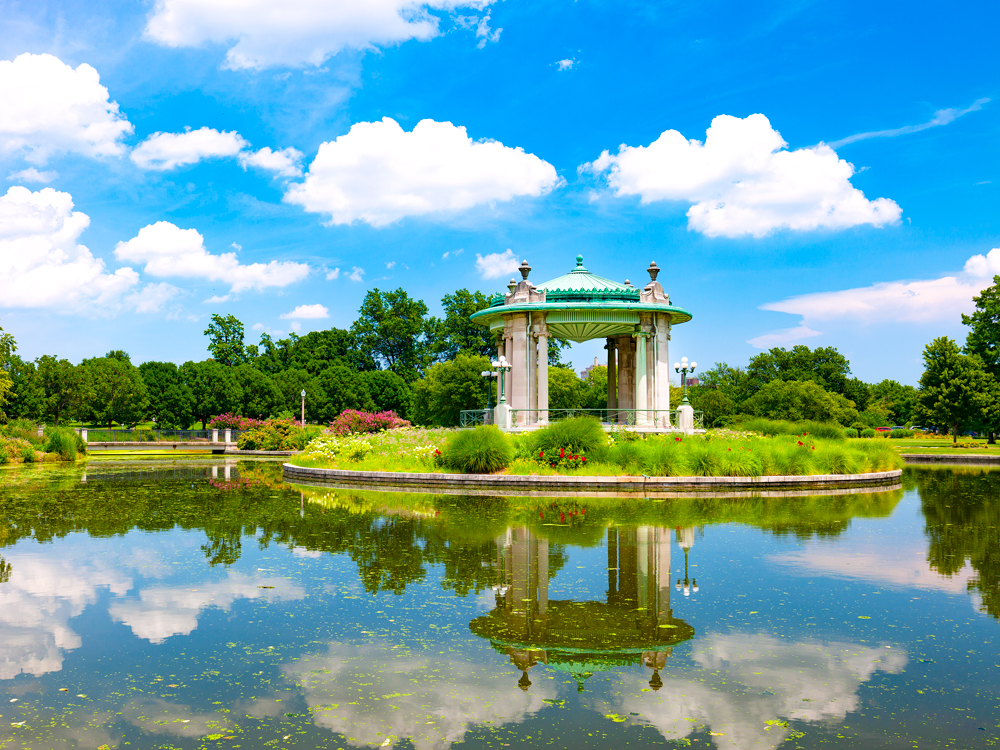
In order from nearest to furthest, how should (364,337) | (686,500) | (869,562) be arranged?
(869,562) → (686,500) → (364,337)

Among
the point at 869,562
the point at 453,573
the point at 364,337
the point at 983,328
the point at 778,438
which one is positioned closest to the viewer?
the point at 453,573

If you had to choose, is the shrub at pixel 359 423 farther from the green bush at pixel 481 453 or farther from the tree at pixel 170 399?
the tree at pixel 170 399

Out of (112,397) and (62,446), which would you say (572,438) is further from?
(112,397)

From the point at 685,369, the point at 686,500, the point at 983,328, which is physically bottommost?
the point at 686,500

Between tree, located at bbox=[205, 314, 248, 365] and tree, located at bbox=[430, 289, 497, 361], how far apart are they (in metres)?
22.3

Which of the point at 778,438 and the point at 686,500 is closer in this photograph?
the point at 686,500

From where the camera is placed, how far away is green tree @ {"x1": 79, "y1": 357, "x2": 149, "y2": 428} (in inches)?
2494

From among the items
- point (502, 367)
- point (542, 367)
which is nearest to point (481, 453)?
point (502, 367)

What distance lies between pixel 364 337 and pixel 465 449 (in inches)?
2262

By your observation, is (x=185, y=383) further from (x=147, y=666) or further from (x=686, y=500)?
(x=147, y=666)

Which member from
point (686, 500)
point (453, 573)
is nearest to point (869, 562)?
point (453, 573)

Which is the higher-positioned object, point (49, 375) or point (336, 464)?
point (49, 375)

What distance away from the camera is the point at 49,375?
59750 millimetres

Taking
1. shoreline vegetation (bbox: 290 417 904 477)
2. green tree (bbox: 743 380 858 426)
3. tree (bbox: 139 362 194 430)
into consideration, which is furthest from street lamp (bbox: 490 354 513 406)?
tree (bbox: 139 362 194 430)
